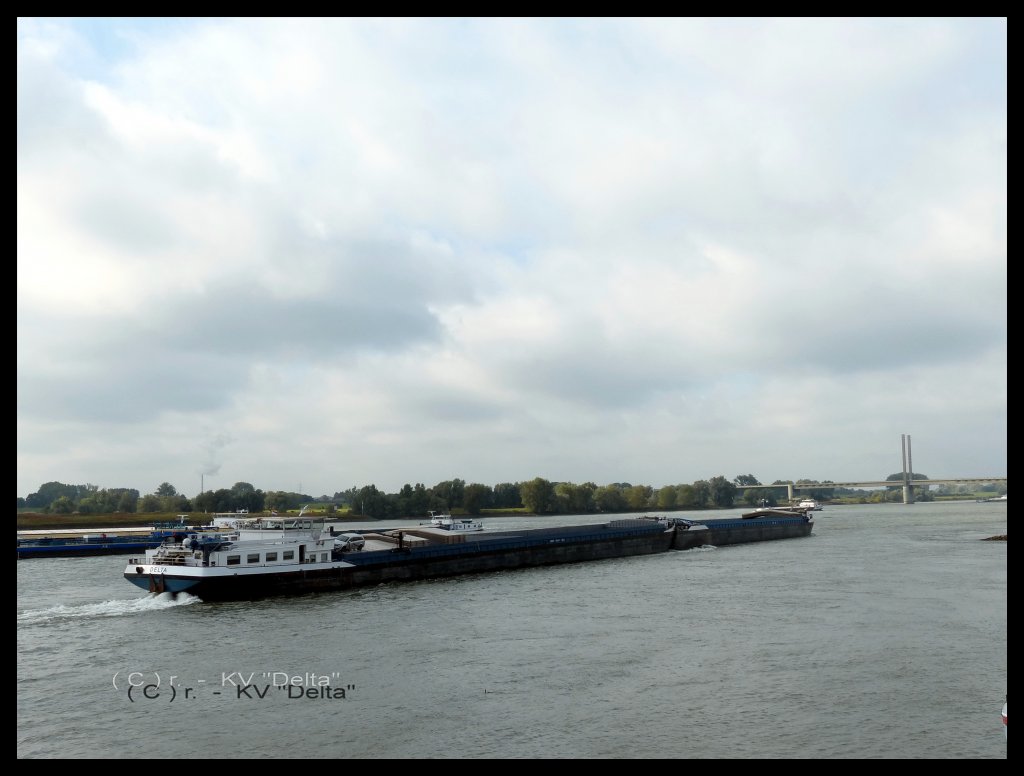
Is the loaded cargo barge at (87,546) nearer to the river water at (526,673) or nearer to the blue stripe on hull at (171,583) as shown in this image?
the blue stripe on hull at (171,583)

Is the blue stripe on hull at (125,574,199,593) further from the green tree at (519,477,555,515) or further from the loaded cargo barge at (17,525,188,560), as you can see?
the green tree at (519,477,555,515)

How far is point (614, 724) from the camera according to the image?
21.4 metres

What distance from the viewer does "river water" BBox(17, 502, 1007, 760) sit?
20266 mm

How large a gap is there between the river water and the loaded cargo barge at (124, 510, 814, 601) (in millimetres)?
1782

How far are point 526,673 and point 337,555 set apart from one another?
26371 millimetres

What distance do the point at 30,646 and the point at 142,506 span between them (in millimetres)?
135640

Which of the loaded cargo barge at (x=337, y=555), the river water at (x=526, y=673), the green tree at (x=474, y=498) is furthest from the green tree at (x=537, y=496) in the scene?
the river water at (x=526, y=673)

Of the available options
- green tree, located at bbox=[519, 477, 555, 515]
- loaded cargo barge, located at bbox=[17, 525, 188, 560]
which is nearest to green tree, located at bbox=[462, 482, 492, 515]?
green tree, located at bbox=[519, 477, 555, 515]

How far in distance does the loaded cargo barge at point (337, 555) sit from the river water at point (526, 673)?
1.78 m

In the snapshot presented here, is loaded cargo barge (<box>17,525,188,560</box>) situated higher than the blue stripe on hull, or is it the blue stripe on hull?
the blue stripe on hull

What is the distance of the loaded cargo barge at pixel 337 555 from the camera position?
43094 millimetres

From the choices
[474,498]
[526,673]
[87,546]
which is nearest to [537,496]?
[474,498]

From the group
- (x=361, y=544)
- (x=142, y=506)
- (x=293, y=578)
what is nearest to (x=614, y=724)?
(x=293, y=578)
